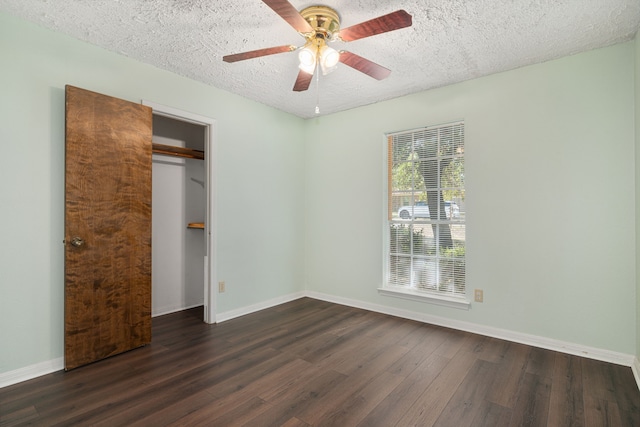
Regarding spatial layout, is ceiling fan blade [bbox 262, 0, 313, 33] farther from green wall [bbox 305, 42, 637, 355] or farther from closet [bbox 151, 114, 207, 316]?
closet [bbox 151, 114, 207, 316]

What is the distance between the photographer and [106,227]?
262 centimetres

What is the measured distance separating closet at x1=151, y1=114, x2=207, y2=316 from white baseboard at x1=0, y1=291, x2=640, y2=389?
0.86m

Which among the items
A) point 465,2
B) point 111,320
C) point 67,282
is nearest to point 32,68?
point 67,282

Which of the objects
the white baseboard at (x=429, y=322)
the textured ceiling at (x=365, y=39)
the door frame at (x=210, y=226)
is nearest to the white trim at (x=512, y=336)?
the white baseboard at (x=429, y=322)

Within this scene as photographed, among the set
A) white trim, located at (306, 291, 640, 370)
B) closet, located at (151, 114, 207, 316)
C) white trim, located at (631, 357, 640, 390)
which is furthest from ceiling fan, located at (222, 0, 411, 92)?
white trim, located at (631, 357, 640, 390)

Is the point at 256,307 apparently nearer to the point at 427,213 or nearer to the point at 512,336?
the point at 427,213

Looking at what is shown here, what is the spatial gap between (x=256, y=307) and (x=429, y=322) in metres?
2.04

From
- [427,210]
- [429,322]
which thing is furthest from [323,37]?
[429,322]

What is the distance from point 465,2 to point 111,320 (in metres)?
3.54

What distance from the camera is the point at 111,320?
2.64m

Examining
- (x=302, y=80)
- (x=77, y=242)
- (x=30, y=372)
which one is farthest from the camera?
(x=302, y=80)

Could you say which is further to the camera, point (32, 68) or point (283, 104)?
point (283, 104)

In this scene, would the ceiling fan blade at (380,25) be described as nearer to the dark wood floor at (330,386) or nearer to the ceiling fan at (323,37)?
the ceiling fan at (323,37)

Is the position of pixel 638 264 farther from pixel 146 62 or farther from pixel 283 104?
pixel 146 62
